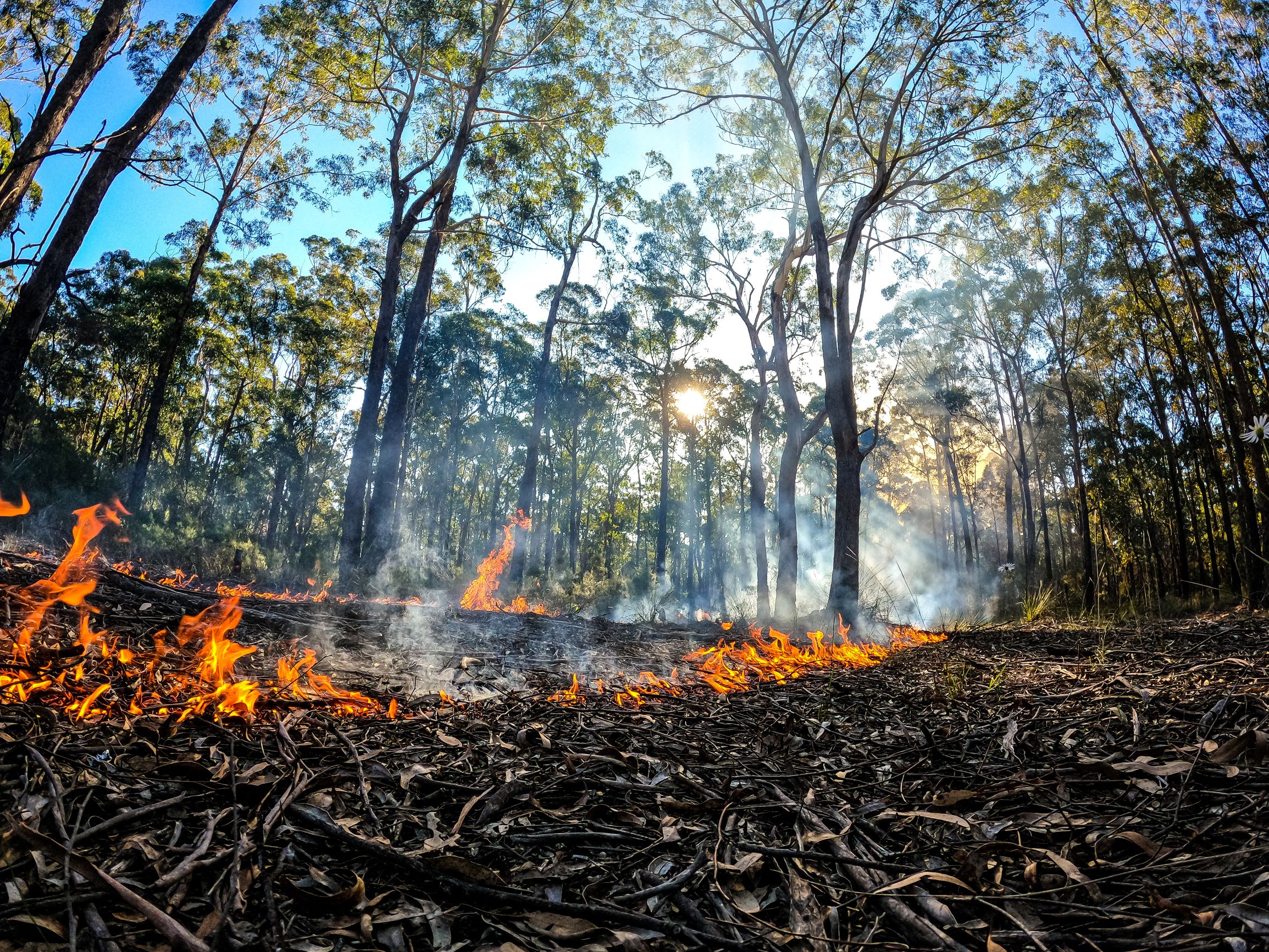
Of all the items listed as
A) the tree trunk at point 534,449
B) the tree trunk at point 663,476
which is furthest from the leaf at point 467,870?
the tree trunk at point 663,476

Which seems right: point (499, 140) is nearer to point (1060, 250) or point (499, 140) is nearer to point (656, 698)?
point (656, 698)

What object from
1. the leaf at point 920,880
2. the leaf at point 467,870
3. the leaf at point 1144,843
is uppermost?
the leaf at point 1144,843

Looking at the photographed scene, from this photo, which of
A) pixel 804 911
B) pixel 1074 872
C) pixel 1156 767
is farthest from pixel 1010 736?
pixel 804 911

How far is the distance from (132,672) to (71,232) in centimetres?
435

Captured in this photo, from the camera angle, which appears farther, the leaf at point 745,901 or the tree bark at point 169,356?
the tree bark at point 169,356

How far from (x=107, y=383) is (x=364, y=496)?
21.9 meters

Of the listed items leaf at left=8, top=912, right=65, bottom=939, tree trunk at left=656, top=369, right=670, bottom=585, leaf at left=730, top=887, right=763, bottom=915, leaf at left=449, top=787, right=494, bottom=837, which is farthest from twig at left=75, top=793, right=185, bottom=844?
tree trunk at left=656, top=369, right=670, bottom=585

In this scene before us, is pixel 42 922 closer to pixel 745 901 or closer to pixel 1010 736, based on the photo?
pixel 745 901

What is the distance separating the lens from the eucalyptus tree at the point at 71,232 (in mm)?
4129

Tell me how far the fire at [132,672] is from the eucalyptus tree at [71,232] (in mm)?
2360

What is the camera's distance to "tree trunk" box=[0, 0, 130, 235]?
4027 mm

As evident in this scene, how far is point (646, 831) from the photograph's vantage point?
4.98ft

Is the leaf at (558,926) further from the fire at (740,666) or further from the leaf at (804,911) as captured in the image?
the fire at (740,666)

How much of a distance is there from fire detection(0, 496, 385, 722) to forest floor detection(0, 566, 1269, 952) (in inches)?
5.3
